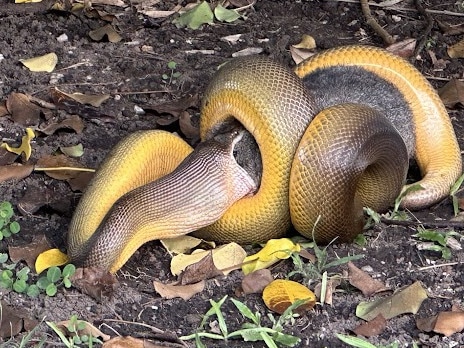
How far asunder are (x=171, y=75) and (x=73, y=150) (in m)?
0.95

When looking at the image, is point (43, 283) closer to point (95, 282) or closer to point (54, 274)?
point (54, 274)

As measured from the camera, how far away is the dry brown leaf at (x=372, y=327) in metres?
3.26

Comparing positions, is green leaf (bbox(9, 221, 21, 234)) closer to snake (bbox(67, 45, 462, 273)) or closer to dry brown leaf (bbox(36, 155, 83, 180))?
snake (bbox(67, 45, 462, 273))

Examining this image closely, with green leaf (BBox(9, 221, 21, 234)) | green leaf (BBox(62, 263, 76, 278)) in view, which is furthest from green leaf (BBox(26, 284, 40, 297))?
green leaf (BBox(9, 221, 21, 234))

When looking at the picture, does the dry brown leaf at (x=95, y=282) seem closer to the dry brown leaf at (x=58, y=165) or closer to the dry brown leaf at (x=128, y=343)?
the dry brown leaf at (x=128, y=343)

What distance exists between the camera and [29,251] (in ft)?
12.2

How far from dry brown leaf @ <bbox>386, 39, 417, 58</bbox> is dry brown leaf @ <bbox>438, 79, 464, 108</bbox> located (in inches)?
13.3

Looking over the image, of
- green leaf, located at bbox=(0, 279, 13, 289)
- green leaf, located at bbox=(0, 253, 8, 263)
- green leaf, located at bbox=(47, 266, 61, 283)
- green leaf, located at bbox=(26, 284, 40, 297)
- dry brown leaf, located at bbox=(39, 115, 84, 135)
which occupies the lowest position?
dry brown leaf, located at bbox=(39, 115, 84, 135)

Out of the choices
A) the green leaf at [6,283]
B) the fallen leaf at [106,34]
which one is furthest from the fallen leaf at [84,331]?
the fallen leaf at [106,34]

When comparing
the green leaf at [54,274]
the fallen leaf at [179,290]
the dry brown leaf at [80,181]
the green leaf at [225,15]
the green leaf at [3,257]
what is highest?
the green leaf at [54,274]

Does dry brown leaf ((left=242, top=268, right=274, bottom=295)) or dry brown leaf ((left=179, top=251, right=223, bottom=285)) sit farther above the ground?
dry brown leaf ((left=242, top=268, right=274, bottom=295))

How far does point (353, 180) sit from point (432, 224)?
1.41 ft

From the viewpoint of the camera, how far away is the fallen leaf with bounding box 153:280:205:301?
3455mm

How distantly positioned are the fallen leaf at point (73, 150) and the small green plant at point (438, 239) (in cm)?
161
